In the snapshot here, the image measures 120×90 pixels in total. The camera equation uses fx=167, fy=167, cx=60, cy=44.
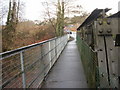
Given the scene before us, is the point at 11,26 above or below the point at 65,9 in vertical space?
below

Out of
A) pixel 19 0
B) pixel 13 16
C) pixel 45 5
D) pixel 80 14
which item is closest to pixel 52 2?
pixel 45 5

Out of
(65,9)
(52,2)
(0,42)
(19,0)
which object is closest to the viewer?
(0,42)

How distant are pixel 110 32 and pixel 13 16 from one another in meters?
10.9

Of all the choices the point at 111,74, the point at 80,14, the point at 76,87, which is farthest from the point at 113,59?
the point at 80,14

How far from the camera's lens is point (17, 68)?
2.98 metres

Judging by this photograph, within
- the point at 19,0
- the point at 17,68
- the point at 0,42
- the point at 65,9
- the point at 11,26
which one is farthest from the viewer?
the point at 65,9

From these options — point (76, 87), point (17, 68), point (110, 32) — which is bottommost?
point (76, 87)

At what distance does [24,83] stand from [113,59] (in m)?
1.71

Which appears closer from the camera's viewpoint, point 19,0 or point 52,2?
point 19,0

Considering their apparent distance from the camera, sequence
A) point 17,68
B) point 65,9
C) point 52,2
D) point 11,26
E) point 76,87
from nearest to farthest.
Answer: point 17,68, point 76,87, point 11,26, point 52,2, point 65,9

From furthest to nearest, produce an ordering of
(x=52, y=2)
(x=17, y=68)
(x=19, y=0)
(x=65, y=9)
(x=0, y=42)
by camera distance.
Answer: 1. (x=65, y=9)
2. (x=52, y=2)
3. (x=19, y=0)
4. (x=0, y=42)
5. (x=17, y=68)

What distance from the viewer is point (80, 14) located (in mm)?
23703

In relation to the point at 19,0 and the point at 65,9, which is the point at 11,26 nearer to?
the point at 19,0

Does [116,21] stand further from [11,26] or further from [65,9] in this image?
[65,9]
